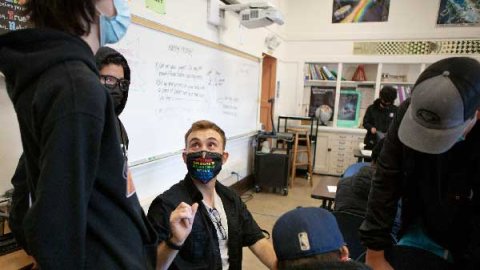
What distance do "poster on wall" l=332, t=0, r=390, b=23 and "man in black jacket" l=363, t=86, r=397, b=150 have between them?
62.9 inches

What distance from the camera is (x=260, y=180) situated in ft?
14.4

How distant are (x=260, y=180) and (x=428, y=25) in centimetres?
371

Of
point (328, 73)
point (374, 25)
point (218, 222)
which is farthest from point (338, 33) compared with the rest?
point (218, 222)

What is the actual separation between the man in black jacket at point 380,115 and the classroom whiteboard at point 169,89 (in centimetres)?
205

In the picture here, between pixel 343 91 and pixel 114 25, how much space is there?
532 cm

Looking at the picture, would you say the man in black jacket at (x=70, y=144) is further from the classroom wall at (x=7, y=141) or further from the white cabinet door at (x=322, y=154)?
the white cabinet door at (x=322, y=154)

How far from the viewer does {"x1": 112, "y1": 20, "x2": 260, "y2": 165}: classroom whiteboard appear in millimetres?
2146

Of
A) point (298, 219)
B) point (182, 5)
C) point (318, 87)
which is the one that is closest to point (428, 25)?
point (318, 87)

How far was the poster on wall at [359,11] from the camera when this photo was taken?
16.8 ft

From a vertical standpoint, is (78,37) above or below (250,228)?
above

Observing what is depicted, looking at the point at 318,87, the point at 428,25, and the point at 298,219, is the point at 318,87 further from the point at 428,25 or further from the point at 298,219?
the point at 298,219

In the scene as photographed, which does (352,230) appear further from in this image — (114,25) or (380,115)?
(380,115)

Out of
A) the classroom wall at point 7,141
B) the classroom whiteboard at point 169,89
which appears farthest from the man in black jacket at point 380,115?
the classroom wall at point 7,141

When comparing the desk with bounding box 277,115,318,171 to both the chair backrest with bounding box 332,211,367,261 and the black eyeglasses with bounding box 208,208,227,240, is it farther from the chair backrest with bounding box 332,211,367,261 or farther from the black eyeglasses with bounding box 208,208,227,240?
the black eyeglasses with bounding box 208,208,227,240
